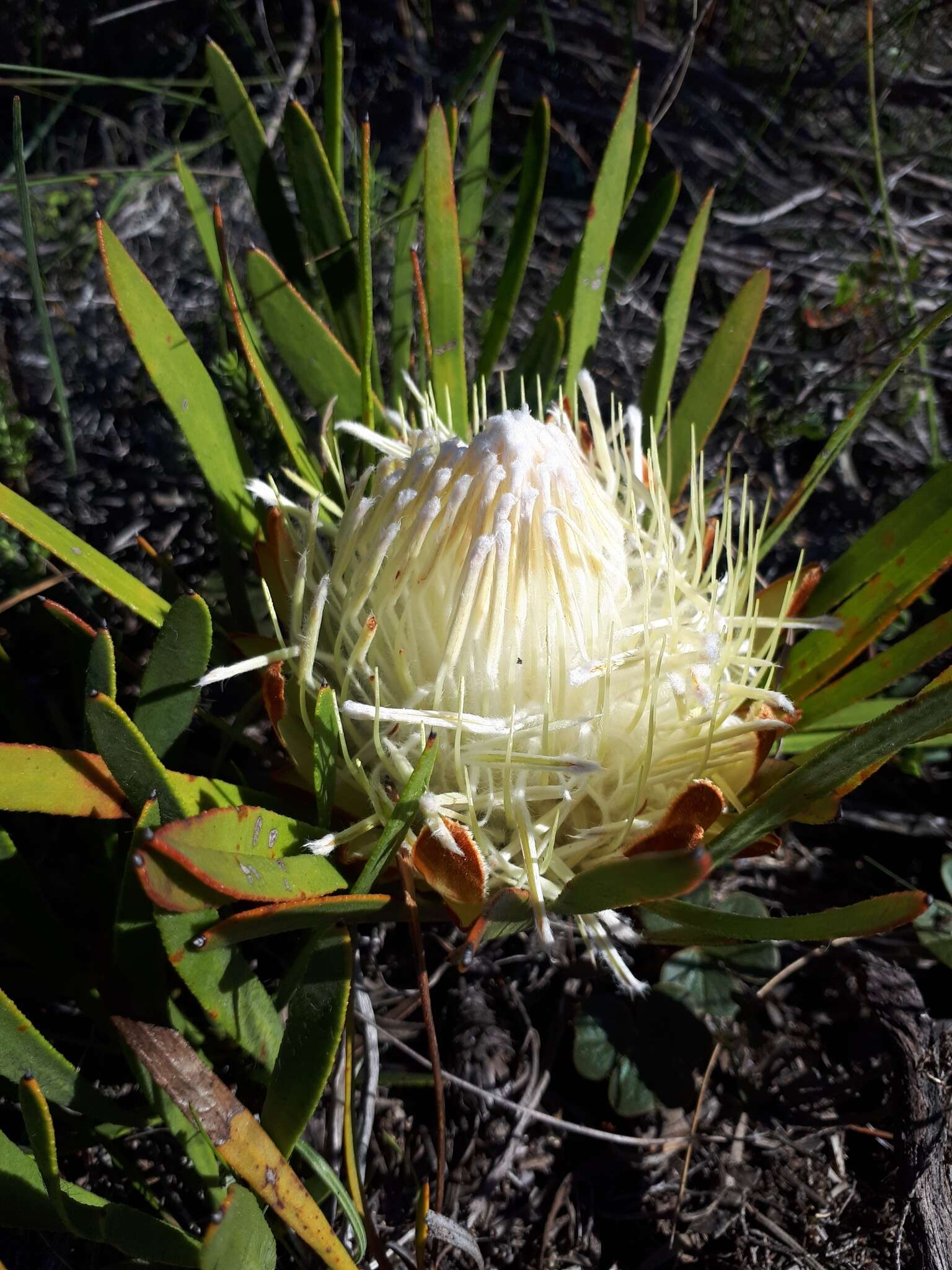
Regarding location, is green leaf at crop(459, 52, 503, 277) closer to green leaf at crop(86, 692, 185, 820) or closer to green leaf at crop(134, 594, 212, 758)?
green leaf at crop(134, 594, 212, 758)

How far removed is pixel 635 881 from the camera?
2.10 feet

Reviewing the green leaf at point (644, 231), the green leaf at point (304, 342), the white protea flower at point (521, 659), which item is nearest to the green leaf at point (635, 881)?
the white protea flower at point (521, 659)

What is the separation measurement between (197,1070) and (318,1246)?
0.56 ft

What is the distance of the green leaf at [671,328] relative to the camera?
1174 mm

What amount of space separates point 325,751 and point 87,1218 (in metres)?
0.40

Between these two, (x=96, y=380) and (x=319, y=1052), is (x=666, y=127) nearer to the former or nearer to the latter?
(x=96, y=380)

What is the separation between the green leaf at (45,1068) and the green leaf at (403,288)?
0.89 metres

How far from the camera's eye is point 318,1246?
75 cm

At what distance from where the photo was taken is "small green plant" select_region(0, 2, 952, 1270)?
2.37ft

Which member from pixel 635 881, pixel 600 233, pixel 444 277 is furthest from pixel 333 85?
pixel 635 881

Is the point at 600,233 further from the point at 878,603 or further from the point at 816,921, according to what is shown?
the point at 816,921

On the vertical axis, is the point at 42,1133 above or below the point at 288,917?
below

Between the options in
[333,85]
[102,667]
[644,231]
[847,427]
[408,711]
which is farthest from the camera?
[644,231]

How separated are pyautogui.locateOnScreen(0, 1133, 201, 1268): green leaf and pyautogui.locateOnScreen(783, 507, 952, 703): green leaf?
2.53 ft
